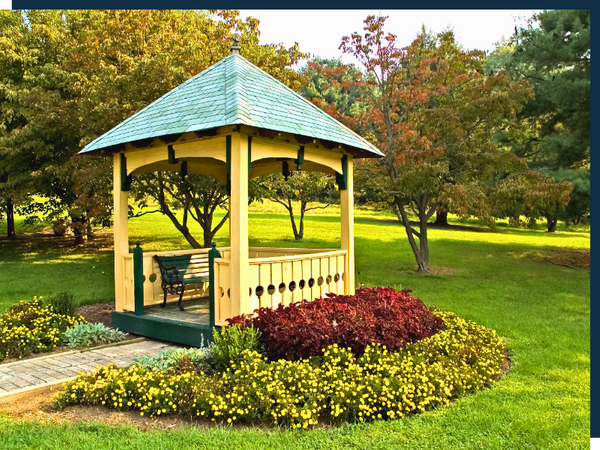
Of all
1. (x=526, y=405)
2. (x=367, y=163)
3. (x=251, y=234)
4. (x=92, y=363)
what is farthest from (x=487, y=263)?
(x=92, y=363)

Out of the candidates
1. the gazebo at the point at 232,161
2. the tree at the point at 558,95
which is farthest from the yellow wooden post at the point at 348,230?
the tree at the point at 558,95

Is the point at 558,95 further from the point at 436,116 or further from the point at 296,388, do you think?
the point at 296,388

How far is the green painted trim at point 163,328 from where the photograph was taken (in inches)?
272

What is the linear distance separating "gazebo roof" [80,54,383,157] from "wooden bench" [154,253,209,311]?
6.97ft

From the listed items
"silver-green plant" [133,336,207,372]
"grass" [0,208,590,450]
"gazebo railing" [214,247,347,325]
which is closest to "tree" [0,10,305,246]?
"grass" [0,208,590,450]

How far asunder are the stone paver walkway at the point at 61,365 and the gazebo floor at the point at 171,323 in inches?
8.8

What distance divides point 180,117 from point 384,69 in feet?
25.8

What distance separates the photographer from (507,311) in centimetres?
962

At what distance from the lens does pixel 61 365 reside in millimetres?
6070

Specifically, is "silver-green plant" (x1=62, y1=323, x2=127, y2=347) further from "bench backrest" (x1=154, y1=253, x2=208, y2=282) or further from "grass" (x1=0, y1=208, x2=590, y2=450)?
"grass" (x1=0, y1=208, x2=590, y2=450)

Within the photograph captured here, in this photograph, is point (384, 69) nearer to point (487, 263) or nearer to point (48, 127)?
point (487, 263)

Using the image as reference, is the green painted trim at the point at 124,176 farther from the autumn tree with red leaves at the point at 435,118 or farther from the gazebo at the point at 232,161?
the autumn tree with red leaves at the point at 435,118

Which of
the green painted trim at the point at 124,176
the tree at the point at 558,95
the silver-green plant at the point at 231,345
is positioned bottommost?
the silver-green plant at the point at 231,345

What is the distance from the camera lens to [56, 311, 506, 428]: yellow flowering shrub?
453cm
